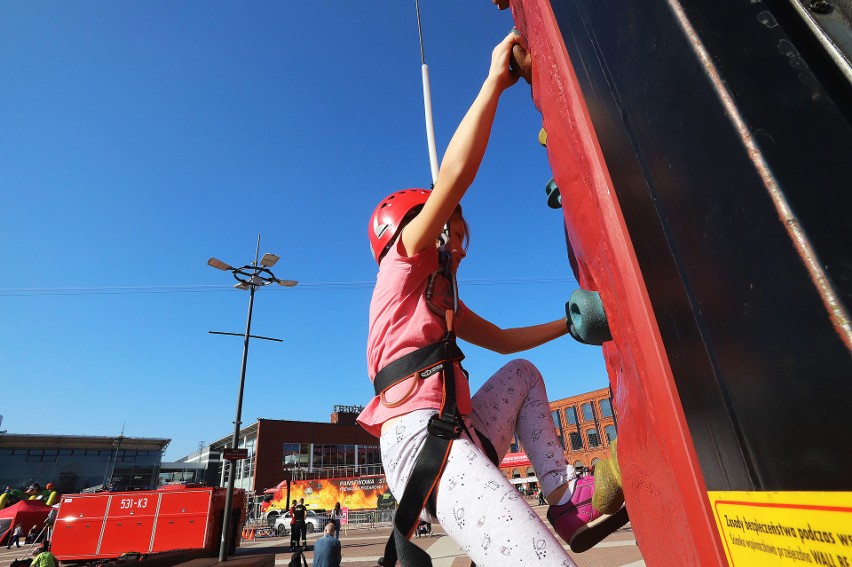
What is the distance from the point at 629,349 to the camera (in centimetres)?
70

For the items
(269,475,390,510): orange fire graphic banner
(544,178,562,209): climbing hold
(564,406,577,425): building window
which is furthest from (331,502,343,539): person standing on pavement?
(564,406,577,425): building window

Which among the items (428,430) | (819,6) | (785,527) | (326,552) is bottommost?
(326,552)

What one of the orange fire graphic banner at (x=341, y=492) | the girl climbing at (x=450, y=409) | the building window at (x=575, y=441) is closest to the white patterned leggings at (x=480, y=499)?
the girl climbing at (x=450, y=409)

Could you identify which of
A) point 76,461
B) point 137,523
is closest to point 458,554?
point 137,523

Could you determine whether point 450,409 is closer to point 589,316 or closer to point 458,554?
point 589,316

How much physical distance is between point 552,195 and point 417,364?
637mm

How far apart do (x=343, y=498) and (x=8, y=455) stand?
42.5m

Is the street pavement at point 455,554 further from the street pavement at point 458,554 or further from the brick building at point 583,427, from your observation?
the brick building at point 583,427

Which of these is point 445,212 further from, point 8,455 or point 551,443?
point 8,455

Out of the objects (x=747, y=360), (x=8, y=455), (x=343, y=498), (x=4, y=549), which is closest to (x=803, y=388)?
(x=747, y=360)

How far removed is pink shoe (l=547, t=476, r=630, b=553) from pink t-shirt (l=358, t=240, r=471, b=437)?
15.9 inches

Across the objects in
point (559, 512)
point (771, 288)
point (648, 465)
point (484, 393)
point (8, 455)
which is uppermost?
point (8, 455)

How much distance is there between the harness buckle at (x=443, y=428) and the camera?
3.36 feet

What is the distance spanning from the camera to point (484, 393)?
4.82 feet
